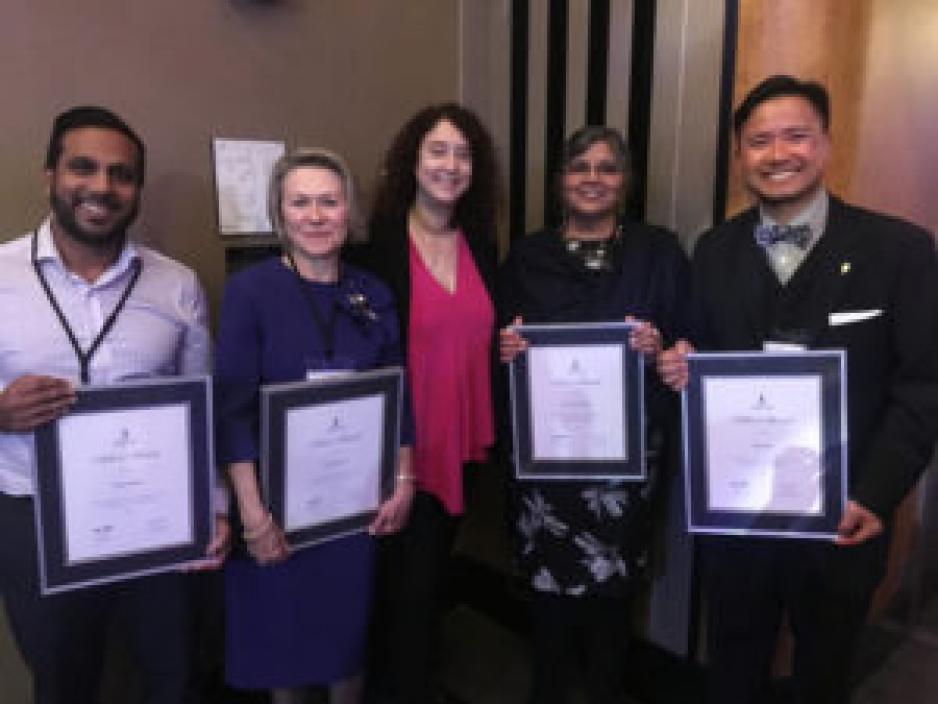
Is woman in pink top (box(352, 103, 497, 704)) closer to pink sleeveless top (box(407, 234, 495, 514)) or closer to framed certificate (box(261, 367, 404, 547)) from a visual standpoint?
pink sleeveless top (box(407, 234, 495, 514))

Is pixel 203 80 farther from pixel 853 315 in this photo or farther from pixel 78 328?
pixel 853 315

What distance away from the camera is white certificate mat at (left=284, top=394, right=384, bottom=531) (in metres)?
1.45

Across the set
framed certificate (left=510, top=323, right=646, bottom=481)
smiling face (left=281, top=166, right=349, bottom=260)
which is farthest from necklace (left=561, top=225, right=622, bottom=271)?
smiling face (left=281, top=166, right=349, bottom=260)

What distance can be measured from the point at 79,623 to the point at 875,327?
1737 millimetres

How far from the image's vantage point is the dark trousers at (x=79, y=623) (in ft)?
4.64

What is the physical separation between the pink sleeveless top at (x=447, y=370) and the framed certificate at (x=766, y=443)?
0.55 m

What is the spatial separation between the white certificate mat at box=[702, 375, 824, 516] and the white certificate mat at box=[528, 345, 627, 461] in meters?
0.24

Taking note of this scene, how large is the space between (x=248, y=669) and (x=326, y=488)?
470 millimetres

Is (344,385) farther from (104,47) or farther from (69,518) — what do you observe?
(104,47)

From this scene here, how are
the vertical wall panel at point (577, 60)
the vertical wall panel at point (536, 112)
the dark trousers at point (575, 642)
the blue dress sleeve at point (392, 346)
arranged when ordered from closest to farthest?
1. the blue dress sleeve at point (392, 346)
2. the dark trousers at point (575, 642)
3. the vertical wall panel at point (577, 60)
4. the vertical wall panel at point (536, 112)

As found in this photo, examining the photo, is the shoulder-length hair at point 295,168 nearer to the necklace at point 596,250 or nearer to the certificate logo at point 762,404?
the necklace at point 596,250

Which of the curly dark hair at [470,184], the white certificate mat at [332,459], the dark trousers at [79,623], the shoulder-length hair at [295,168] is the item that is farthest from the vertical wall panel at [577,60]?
the dark trousers at [79,623]

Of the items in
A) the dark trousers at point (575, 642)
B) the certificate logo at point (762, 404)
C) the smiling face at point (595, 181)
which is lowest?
the dark trousers at point (575, 642)

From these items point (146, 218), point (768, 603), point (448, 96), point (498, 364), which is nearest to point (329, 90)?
point (448, 96)
